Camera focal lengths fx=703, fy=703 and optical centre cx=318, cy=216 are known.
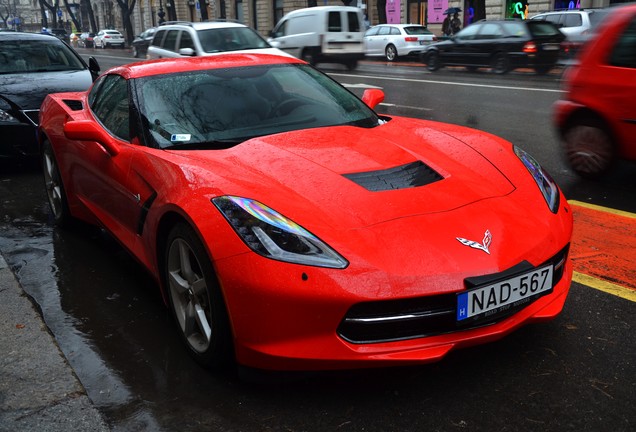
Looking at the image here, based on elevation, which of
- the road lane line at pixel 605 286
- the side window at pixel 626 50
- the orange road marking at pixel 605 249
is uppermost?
the side window at pixel 626 50

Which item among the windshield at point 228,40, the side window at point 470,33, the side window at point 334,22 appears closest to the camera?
the windshield at point 228,40

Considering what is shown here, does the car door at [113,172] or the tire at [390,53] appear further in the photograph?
the tire at [390,53]

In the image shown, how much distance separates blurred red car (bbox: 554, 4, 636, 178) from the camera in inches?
222

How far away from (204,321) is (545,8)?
100 feet

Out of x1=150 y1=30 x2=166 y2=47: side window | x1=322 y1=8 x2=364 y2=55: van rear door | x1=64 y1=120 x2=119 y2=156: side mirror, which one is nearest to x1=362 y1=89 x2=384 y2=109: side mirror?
x1=64 y1=120 x2=119 y2=156: side mirror

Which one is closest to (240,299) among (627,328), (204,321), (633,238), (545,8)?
(204,321)

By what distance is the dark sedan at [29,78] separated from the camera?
738cm

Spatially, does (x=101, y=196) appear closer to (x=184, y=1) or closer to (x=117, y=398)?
(x=117, y=398)

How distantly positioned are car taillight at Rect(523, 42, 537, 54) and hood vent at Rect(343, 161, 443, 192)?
1604 centimetres

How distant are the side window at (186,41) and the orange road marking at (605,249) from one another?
36.8ft

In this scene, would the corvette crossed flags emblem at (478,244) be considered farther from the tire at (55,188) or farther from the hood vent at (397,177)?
the tire at (55,188)

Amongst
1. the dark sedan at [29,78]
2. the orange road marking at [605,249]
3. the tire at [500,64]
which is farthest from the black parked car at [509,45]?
the orange road marking at [605,249]

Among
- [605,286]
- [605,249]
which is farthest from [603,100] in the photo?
[605,286]

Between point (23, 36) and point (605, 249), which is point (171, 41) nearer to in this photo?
point (23, 36)
